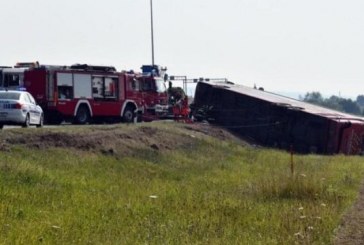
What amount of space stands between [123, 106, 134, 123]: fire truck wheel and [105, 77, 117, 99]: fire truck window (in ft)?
4.63

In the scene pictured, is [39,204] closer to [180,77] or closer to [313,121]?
[313,121]

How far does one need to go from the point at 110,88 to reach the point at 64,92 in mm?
3612

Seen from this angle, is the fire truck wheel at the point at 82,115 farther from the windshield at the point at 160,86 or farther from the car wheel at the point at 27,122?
the car wheel at the point at 27,122

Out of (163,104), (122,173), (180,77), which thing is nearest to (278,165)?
(122,173)

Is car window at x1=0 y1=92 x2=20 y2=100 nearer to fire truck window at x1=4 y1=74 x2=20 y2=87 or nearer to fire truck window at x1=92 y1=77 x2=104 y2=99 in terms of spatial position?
fire truck window at x1=4 y1=74 x2=20 y2=87

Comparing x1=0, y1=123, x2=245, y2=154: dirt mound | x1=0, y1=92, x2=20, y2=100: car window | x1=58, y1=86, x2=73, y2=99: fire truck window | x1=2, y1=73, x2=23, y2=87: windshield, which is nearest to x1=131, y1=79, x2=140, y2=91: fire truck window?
x1=58, y1=86, x2=73, y2=99: fire truck window

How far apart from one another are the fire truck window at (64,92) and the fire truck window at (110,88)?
2927 mm

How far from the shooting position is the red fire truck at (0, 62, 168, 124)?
40.2 m

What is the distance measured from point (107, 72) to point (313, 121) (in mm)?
10375

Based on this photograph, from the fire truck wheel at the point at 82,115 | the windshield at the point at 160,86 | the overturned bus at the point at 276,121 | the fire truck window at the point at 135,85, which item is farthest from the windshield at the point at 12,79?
the windshield at the point at 160,86

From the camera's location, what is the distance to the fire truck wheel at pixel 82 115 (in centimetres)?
4185

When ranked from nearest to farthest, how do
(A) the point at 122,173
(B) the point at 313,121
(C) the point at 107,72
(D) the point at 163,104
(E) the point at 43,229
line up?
(E) the point at 43,229 → (A) the point at 122,173 → (B) the point at 313,121 → (C) the point at 107,72 → (D) the point at 163,104

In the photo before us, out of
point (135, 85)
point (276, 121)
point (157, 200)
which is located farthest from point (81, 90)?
point (157, 200)

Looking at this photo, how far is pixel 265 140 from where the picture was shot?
137ft
